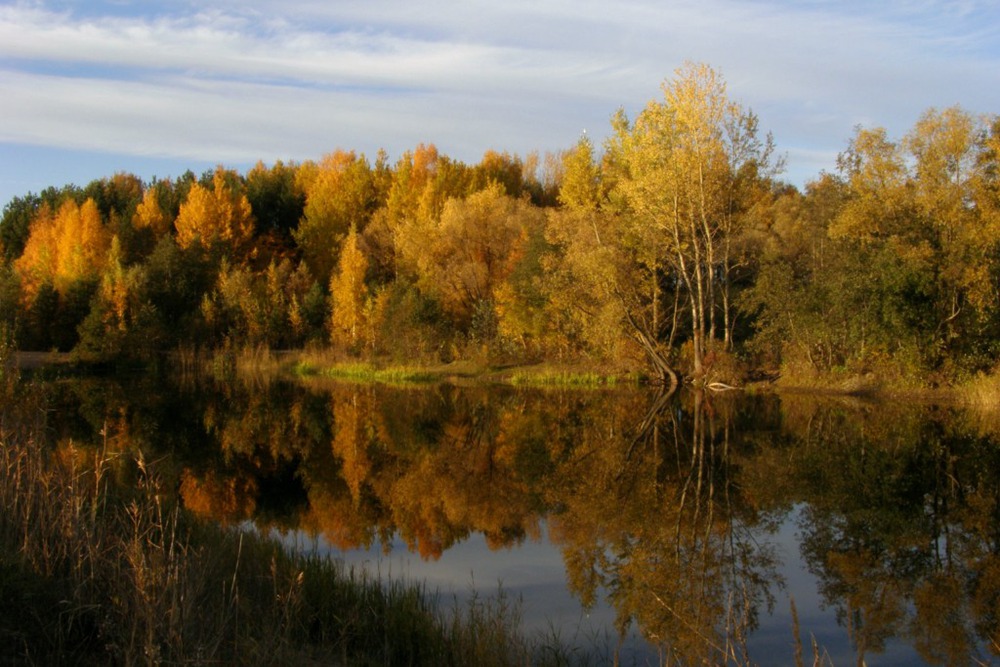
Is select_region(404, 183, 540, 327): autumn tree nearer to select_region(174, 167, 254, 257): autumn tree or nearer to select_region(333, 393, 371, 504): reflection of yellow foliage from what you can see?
select_region(333, 393, 371, 504): reflection of yellow foliage

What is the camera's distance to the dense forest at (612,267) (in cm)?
2311

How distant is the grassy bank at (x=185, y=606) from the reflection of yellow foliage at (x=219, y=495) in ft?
9.58

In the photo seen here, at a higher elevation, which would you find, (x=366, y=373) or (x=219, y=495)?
(x=219, y=495)

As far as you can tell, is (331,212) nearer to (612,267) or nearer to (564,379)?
(564,379)

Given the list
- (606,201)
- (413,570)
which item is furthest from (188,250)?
(413,570)

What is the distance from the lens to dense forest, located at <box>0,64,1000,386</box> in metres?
23.1

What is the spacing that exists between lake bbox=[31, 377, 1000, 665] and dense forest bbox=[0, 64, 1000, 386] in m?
4.05

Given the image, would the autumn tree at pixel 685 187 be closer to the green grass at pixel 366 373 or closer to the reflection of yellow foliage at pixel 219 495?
the green grass at pixel 366 373

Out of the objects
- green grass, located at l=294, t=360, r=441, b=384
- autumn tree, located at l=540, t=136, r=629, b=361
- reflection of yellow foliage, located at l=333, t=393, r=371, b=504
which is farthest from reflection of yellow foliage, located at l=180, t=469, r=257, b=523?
green grass, located at l=294, t=360, r=441, b=384

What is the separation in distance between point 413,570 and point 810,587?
3.87 meters

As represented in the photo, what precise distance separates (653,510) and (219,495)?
19.7 ft

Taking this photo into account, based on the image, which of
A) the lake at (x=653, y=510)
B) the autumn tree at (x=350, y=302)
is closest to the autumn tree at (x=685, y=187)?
the lake at (x=653, y=510)

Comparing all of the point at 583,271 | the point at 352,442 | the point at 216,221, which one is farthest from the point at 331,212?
the point at 352,442

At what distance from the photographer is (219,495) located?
463 inches
